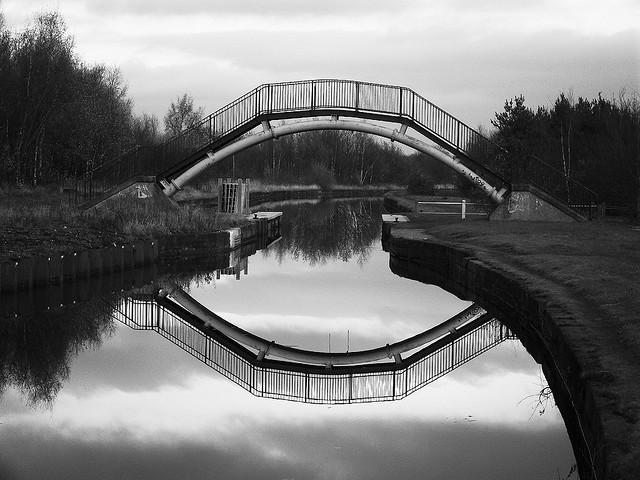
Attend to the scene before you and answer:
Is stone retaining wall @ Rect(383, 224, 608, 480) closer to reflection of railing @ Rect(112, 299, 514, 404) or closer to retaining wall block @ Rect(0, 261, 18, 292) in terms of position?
reflection of railing @ Rect(112, 299, 514, 404)

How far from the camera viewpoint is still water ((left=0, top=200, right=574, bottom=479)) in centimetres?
985

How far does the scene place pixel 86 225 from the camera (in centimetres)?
2733

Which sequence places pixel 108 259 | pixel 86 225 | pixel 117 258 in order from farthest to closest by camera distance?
pixel 86 225 < pixel 117 258 < pixel 108 259

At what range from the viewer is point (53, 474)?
30.8 feet

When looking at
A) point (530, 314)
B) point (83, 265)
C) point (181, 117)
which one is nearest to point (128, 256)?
point (83, 265)

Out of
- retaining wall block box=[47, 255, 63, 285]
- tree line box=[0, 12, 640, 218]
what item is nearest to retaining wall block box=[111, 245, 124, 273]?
retaining wall block box=[47, 255, 63, 285]

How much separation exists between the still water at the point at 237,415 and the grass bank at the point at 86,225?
3.44 m

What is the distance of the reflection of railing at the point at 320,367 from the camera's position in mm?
14234

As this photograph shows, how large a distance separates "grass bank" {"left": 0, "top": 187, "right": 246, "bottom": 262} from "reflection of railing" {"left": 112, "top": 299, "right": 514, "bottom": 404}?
14.0 ft

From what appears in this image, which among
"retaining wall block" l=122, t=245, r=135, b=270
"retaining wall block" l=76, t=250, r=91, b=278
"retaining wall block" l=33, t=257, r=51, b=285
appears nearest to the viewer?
"retaining wall block" l=33, t=257, r=51, b=285

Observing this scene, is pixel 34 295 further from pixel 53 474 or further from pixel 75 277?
pixel 53 474

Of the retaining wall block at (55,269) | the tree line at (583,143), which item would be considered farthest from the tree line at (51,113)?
the retaining wall block at (55,269)

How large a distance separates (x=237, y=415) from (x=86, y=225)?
16.3 m

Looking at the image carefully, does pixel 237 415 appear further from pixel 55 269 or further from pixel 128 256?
pixel 128 256
